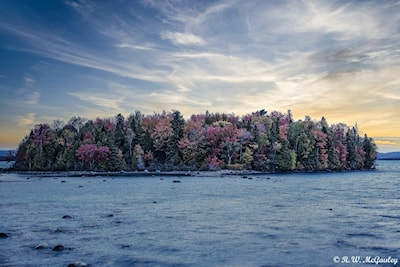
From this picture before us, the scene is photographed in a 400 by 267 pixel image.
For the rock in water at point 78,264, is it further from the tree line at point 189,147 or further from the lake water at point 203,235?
the tree line at point 189,147

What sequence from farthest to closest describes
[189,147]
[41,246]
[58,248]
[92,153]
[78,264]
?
[189,147] < [92,153] < [41,246] < [58,248] < [78,264]

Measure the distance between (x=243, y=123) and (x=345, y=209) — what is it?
96373mm

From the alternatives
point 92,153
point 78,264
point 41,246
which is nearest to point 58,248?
point 41,246

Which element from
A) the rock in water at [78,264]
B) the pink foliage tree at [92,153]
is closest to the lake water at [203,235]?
the rock in water at [78,264]

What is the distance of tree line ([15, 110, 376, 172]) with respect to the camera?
10456 centimetres

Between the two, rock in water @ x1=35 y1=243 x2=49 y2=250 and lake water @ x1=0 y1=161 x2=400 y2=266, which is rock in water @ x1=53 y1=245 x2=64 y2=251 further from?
rock in water @ x1=35 y1=243 x2=49 y2=250

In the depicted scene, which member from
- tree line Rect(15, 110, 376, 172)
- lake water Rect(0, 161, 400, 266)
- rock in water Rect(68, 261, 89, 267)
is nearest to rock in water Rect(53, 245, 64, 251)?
lake water Rect(0, 161, 400, 266)

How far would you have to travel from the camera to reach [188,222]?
22.4 meters

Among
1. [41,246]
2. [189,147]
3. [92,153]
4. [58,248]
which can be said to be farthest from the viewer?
[189,147]

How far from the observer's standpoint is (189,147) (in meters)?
109

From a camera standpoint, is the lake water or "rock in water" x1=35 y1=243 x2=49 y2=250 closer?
the lake water

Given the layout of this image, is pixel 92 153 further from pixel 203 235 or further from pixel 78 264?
pixel 78 264

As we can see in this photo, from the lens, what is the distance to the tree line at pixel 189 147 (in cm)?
10456

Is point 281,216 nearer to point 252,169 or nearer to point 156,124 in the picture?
point 252,169
